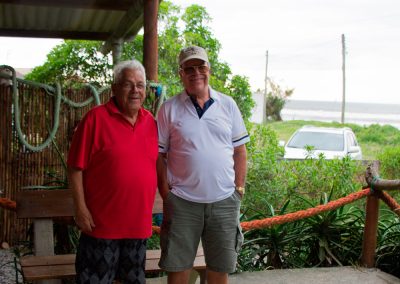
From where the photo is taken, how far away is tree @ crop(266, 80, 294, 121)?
36062 mm

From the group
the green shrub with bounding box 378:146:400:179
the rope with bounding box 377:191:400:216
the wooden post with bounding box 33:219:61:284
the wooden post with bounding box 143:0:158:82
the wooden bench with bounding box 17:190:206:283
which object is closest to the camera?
the wooden bench with bounding box 17:190:206:283

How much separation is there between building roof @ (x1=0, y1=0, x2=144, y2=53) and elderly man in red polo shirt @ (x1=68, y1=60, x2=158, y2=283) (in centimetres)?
406

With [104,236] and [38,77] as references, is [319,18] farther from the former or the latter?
[104,236]

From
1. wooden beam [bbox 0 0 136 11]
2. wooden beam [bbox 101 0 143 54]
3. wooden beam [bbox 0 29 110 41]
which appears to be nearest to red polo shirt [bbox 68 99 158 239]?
wooden beam [bbox 101 0 143 54]

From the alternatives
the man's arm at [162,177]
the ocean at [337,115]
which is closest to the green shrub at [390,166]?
the man's arm at [162,177]

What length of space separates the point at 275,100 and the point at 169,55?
27.3 metres

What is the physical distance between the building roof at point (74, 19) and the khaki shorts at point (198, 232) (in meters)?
4.14

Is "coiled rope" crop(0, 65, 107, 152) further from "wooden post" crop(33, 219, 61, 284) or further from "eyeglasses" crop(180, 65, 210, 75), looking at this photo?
"eyeglasses" crop(180, 65, 210, 75)

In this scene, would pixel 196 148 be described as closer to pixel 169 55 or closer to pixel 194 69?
pixel 194 69

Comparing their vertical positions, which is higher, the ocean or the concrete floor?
the ocean

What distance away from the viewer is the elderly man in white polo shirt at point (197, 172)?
279 cm

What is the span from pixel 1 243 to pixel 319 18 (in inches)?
1564

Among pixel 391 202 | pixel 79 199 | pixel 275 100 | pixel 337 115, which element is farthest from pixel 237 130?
pixel 337 115

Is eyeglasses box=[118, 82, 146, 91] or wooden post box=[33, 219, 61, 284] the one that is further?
wooden post box=[33, 219, 61, 284]
